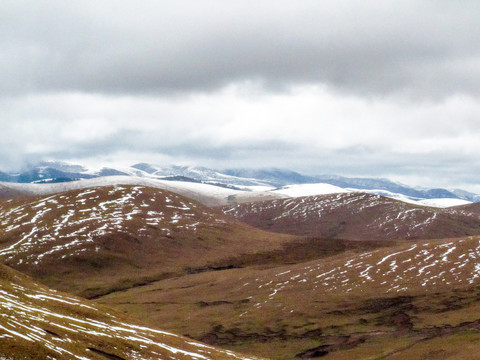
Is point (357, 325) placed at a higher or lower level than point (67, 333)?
lower

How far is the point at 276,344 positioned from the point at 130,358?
10091cm

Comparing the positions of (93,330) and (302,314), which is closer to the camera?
(93,330)

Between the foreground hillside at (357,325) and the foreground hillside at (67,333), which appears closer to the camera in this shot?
the foreground hillside at (67,333)

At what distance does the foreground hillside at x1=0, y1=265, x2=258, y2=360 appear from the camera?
194 feet

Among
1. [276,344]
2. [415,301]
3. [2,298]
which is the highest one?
[2,298]

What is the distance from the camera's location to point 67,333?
73.1m

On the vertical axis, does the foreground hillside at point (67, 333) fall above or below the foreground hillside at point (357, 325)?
above

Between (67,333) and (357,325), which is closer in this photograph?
(67,333)

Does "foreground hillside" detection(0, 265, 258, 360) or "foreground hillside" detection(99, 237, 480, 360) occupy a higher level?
"foreground hillside" detection(0, 265, 258, 360)

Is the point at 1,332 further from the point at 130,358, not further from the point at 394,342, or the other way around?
the point at 394,342

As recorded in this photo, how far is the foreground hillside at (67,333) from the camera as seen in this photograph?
59.1m

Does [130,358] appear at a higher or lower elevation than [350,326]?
higher

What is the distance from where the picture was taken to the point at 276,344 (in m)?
168


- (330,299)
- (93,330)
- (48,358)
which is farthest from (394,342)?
(48,358)
